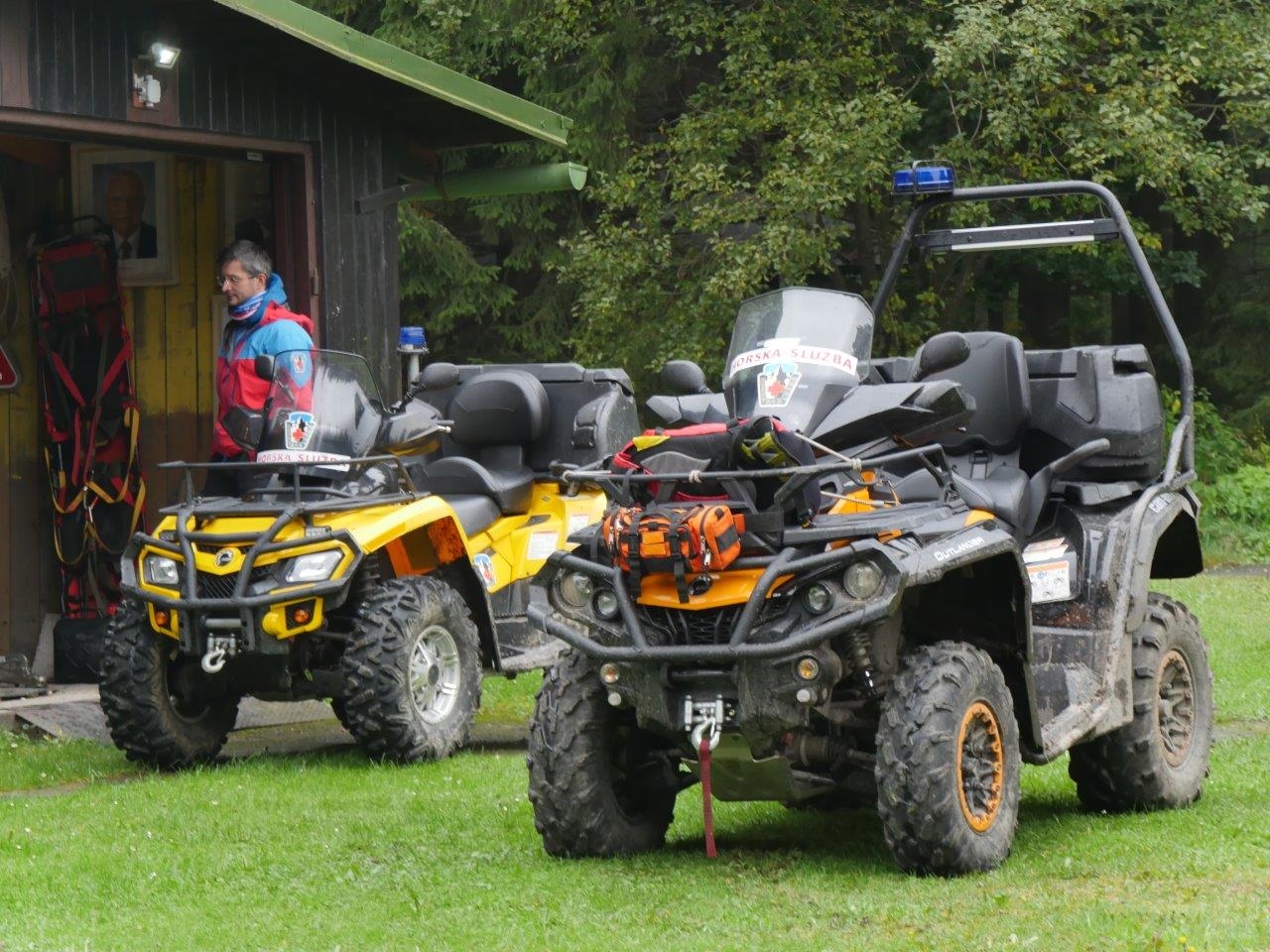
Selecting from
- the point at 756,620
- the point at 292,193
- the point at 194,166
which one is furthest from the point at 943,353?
the point at 194,166

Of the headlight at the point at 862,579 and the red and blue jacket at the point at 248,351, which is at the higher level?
the red and blue jacket at the point at 248,351

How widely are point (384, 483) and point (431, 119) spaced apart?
393 centimetres

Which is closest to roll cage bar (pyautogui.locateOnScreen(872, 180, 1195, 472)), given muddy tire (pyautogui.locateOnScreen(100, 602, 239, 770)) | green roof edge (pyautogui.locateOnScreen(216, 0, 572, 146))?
muddy tire (pyautogui.locateOnScreen(100, 602, 239, 770))

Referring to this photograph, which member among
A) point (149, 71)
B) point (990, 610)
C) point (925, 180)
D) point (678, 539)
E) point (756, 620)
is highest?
point (149, 71)

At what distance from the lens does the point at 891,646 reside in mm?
6891

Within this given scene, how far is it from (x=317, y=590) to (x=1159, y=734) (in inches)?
145

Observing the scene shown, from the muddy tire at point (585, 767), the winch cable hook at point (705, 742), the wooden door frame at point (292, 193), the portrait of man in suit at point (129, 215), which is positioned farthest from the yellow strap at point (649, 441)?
the portrait of man in suit at point (129, 215)

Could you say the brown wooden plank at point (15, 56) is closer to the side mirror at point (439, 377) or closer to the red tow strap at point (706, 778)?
the side mirror at point (439, 377)

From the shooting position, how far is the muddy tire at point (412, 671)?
957 cm

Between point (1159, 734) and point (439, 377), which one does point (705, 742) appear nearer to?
point (1159, 734)

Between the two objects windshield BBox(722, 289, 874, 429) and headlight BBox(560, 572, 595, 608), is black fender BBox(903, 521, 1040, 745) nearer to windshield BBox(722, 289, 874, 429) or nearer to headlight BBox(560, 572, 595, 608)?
windshield BBox(722, 289, 874, 429)

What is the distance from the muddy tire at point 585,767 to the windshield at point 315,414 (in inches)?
121

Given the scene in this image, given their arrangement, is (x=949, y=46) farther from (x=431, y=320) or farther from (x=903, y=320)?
(x=431, y=320)

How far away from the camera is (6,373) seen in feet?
43.2
